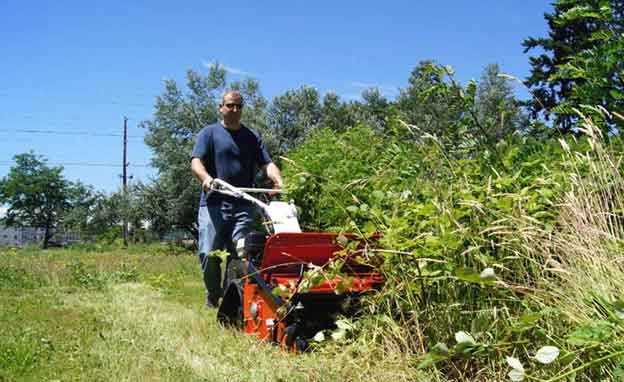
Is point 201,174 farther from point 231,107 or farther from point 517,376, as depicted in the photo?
point 517,376

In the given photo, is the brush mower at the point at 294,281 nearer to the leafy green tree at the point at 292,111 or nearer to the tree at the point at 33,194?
the leafy green tree at the point at 292,111

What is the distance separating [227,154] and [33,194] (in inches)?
2646

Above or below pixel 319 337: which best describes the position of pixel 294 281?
above

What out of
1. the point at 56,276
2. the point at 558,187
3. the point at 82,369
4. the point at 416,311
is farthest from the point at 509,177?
the point at 56,276

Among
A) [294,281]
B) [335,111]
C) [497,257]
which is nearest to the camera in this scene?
[497,257]

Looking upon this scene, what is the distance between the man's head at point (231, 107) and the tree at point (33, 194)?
65540mm

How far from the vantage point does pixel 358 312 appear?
11.5 feet

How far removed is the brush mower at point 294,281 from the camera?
3.37 metres

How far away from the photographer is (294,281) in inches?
147

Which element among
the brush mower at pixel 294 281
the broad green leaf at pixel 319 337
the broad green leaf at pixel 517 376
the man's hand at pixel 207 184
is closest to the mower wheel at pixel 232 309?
the brush mower at pixel 294 281

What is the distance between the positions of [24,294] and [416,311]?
6.78 meters

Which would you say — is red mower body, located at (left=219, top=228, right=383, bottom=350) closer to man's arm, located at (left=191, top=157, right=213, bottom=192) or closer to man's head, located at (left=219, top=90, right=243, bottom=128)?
man's arm, located at (left=191, top=157, right=213, bottom=192)

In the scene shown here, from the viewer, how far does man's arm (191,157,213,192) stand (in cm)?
482

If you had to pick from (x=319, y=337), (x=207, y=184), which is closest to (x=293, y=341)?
(x=319, y=337)
